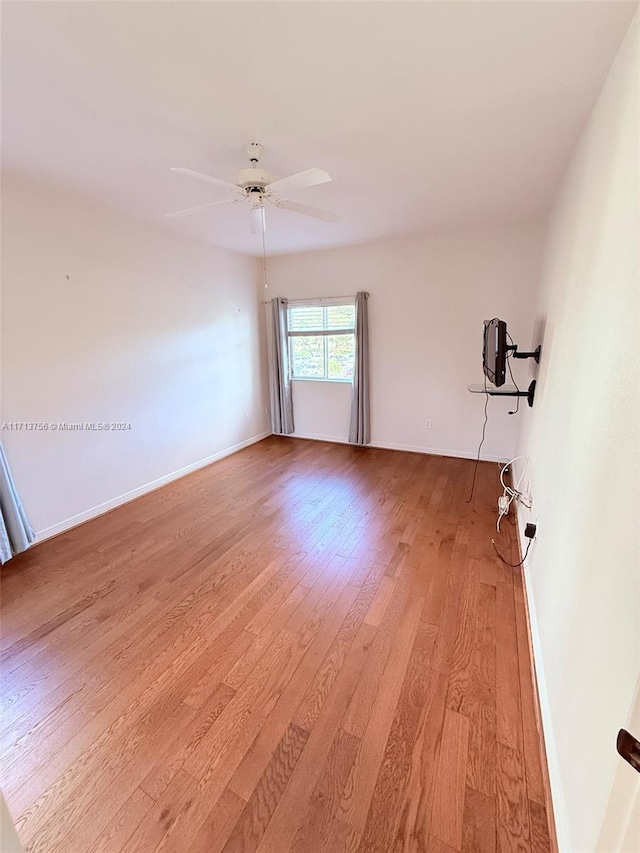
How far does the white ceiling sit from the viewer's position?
1.22 meters

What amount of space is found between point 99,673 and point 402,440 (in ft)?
12.7

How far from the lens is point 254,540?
9.01 feet

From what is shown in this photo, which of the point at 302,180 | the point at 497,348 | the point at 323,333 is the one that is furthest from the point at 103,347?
the point at 497,348

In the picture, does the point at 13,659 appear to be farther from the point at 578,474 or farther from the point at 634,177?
the point at 634,177

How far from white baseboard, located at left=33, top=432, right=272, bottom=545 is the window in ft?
4.98

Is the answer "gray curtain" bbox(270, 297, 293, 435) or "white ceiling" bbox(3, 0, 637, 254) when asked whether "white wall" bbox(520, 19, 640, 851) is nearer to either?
"white ceiling" bbox(3, 0, 637, 254)

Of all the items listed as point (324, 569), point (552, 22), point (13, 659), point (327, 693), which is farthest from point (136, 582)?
point (552, 22)

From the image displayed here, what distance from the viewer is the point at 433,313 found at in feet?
13.8

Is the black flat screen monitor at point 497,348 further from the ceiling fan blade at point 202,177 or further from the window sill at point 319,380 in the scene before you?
the window sill at point 319,380

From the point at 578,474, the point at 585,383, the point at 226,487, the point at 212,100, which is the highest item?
the point at 212,100

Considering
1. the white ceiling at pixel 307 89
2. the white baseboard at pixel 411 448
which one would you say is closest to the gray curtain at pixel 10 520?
the white ceiling at pixel 307 89

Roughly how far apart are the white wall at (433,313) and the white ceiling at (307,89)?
49.2 inches

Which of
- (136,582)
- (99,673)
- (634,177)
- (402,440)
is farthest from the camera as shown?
(402,440)

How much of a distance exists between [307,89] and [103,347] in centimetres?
257
